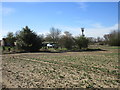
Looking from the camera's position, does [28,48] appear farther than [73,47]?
No

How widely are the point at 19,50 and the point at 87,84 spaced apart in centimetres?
2620

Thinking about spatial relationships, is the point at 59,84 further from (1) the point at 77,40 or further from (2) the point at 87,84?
(1) the point at 77,40

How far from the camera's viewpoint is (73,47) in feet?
113

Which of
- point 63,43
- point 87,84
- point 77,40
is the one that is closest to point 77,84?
point 87,84

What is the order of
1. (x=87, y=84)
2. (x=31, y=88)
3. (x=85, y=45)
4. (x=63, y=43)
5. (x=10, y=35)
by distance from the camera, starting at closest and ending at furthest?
(x=31, y=88)
(x=87, y=84)
(x=63, y=43)
(x=85, y=45)
(x=10, y=35)

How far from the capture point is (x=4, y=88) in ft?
17.0

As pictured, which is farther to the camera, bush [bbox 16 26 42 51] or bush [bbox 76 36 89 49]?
bush [bbox 76 36 89 49]

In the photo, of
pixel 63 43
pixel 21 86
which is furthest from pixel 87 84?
pixel 63 43

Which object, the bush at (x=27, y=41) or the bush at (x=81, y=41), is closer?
the bush at (x=27, y=41)

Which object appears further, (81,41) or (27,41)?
(81,41)

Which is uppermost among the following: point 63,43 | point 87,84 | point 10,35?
point 10,35

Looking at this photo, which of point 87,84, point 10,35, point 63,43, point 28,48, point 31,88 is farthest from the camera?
point 10,35

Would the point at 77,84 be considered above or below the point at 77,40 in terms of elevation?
below

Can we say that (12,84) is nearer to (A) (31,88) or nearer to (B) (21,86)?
(B) (21,86)
